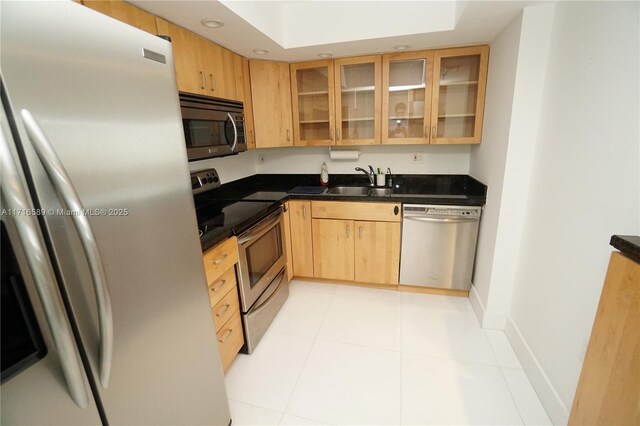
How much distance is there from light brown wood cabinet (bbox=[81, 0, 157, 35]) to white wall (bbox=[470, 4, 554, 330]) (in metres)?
2.03

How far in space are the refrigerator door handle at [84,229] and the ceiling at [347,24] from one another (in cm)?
131

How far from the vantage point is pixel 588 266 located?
1.21 meters

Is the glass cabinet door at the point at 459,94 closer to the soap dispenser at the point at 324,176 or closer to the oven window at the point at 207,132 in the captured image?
the soap dispenser at the point at 324,176

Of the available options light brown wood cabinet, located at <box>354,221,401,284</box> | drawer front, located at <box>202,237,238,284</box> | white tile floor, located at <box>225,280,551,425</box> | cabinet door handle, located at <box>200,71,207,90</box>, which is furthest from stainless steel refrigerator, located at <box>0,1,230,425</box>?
light brown wood cabinet, located at <box>354,221,401,284</box>

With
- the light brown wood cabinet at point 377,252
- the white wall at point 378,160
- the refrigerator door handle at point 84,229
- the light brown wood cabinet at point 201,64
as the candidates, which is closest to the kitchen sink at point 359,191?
the white wall at point 378,160

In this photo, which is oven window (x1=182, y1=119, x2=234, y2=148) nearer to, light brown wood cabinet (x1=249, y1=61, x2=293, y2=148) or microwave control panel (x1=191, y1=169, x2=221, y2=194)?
microwave control panel (x1=191, y1=169, x2=221, y2=194)

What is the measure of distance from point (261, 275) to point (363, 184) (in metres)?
1.47

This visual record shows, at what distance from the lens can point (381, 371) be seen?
1737 millimetres

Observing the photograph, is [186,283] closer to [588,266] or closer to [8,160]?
[8,160]

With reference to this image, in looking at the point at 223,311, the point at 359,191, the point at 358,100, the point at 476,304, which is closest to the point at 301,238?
the point at 359,191

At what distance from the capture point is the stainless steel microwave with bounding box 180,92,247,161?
1.55m

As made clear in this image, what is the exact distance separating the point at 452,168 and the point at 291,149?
163 centimetres

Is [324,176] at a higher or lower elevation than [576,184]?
lower

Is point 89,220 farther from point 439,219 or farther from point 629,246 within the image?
point 439,219
